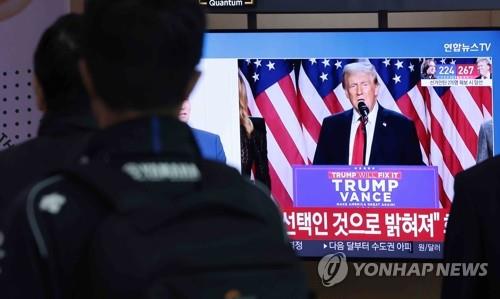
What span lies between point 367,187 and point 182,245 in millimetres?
2824

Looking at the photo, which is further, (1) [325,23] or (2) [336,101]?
(1) [325,23]

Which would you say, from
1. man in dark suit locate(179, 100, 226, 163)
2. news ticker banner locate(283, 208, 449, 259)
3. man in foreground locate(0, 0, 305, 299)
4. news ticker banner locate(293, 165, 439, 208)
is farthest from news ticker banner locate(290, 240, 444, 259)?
man in foreground locate(0, 0, 305, 299)

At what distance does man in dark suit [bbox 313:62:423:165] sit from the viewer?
3.93m

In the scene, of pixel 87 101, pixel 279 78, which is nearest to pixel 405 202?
pixel 279 78

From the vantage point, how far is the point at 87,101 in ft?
6.26

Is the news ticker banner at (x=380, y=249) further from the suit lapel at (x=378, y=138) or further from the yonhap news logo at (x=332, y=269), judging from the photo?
the suit lapel at (x=378, y=138)

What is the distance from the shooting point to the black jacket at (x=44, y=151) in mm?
1738

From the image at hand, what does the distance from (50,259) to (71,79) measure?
761 mm

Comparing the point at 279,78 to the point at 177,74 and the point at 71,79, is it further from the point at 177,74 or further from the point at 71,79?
the point at 177,74

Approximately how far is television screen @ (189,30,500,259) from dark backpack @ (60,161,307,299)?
2.71 metres

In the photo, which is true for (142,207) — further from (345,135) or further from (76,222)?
(345,135)


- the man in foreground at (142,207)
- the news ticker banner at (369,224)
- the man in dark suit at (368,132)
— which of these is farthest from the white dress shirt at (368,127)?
the man in foreground at (142,207)

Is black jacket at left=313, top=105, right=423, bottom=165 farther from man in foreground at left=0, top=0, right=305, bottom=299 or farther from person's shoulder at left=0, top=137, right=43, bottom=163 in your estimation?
man in foreground at left=0, top=0, right=305, bottom=299

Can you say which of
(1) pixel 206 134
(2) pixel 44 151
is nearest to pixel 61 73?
(2) pixel 44 151
